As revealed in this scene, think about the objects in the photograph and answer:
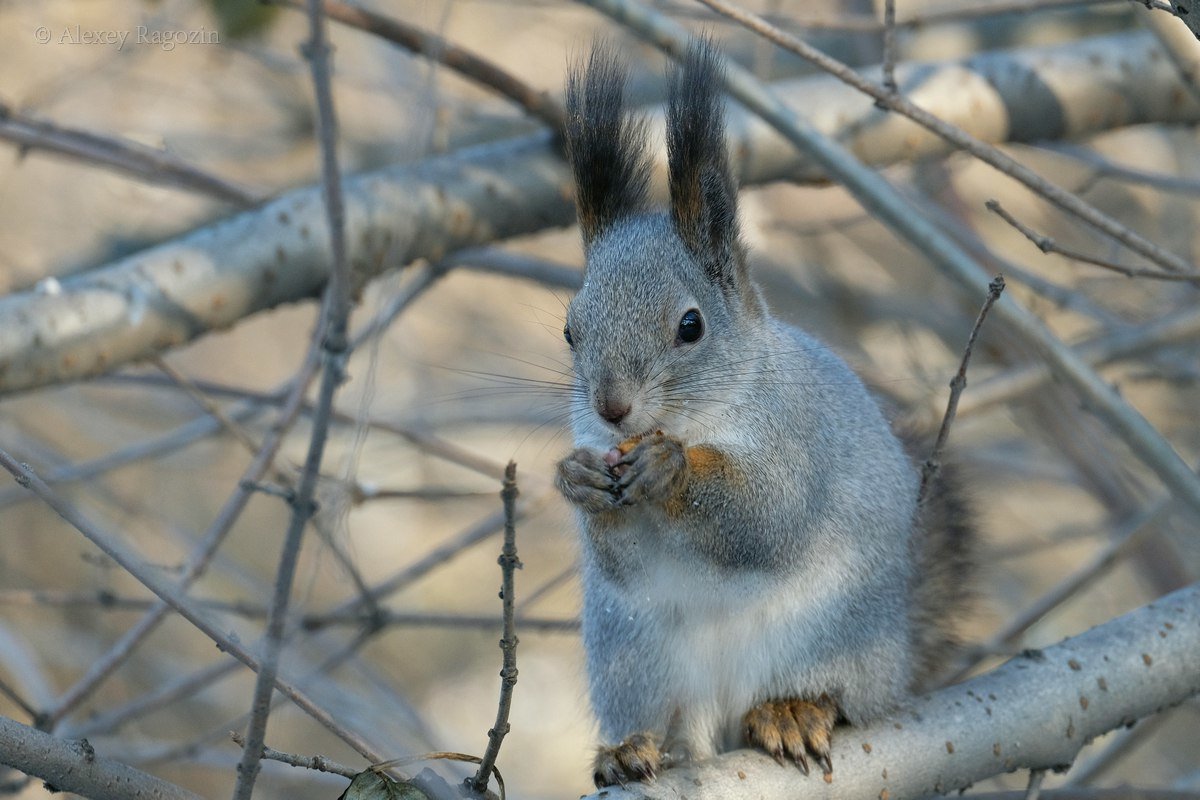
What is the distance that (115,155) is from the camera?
9.07ft

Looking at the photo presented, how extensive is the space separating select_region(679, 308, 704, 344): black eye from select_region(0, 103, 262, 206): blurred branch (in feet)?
3.82

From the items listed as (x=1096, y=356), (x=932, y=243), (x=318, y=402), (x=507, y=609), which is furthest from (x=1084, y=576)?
(x=318, y=402)

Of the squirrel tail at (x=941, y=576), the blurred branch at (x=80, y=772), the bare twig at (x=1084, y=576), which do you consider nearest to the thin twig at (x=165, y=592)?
the blurred branch at (x=80, y=772)

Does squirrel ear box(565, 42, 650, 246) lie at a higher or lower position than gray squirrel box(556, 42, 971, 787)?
higher

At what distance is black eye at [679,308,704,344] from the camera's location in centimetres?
197

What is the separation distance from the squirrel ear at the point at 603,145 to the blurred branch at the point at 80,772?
1142 mm

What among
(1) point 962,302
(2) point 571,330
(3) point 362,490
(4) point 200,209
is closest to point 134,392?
(4) point 200,209

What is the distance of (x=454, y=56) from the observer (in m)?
2.51

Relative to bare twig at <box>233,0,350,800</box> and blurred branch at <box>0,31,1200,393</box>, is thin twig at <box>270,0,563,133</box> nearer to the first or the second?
blurred branch at <box>0,31,1200,393</box>

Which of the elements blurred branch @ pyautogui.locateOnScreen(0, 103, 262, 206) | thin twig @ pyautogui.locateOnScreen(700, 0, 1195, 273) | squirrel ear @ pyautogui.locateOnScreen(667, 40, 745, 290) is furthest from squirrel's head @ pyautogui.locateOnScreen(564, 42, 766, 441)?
blurred branch @ pyautogui.locateOnScreen(0, 103, 262, 206)

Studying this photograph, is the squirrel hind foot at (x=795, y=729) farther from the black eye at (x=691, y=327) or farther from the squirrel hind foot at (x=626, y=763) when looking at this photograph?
the black eye at (x=691, y=327)

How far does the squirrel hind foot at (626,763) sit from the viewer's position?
1.82 metres

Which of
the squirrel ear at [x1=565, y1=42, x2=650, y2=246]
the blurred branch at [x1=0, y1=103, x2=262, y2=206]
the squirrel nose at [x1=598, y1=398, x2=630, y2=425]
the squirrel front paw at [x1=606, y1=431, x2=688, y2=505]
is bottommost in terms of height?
the squirrel front paw at [x1=606, y1=431, x2=688, y2=505]

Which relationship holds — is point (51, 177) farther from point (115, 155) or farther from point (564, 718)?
point (564, 718)
